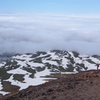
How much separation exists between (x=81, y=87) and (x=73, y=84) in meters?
1.66

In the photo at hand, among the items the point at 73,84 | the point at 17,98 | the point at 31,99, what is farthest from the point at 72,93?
the point at 17,98

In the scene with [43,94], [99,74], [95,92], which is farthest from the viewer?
[99,74]

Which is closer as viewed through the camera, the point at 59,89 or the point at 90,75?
the point at 59,89

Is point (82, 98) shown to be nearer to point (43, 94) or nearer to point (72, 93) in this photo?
point (72, 93)

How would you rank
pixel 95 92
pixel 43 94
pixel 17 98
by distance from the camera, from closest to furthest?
pixel 95 92
pixel 43 94
pixel 17 98

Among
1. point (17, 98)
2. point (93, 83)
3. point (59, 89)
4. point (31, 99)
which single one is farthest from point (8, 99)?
point (93, 83)

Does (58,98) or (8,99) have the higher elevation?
(58,98)

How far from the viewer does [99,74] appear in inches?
958

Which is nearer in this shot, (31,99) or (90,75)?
(31,99)

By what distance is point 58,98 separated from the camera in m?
16.5

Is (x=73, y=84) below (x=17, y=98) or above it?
above

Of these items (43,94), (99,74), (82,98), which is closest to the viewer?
(82,98)

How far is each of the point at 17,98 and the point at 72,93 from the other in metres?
7.16

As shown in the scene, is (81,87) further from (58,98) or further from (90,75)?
(90,75)
